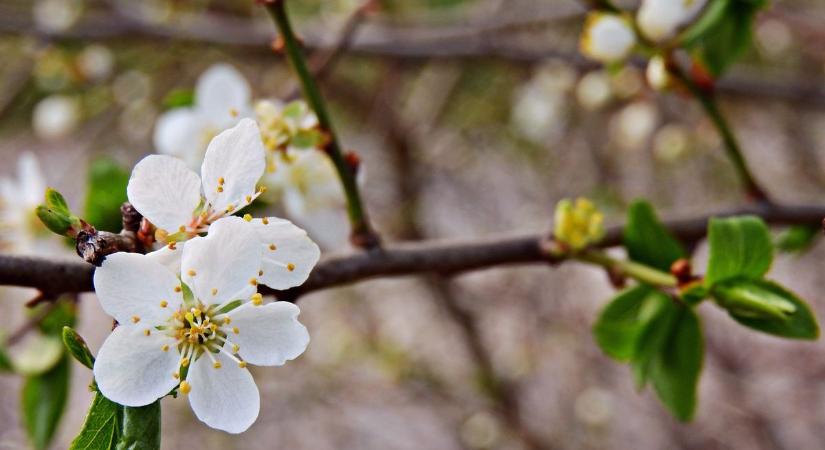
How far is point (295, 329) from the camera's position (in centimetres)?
57

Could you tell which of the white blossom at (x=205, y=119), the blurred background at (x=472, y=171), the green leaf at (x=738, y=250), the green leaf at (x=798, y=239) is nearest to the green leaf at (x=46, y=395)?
the white blossom at (x=205, y=119)

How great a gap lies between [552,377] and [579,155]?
0.92 m

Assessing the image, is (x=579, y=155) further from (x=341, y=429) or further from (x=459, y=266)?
(x=459, y=266)

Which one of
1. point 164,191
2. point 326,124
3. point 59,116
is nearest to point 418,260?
point 326,124

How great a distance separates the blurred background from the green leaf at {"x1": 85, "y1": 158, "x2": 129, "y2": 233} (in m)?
0.99

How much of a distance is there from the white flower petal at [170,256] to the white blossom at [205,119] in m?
0.39

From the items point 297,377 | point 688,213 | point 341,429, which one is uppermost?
point 688,213

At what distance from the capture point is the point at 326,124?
2.35 feet

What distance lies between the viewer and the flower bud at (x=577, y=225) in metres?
0.76

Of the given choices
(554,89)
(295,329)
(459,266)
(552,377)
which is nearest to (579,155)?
(554,89)

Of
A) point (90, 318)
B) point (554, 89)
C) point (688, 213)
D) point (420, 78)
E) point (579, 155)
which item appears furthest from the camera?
point (90, 318)

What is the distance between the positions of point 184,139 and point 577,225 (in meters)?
0.51

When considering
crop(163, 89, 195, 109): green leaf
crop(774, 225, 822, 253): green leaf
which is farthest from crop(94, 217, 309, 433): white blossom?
crop(774, 225, 822, 253): green leaf

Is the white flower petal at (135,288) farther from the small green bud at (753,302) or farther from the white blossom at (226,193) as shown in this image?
the small green bud at (753,302)
